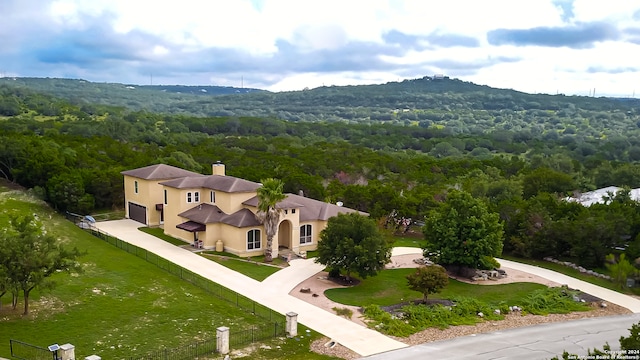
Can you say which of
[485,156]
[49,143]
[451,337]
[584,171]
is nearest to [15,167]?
[49,143]

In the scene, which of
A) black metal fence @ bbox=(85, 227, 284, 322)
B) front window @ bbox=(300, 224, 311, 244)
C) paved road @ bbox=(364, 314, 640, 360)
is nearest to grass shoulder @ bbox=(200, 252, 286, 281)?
black metal fence @ bbox=(85, 227, 284, 322)

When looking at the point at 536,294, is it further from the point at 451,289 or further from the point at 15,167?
the point at 15,167

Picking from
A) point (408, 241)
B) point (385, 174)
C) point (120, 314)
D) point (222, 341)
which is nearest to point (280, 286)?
point (120, 314)

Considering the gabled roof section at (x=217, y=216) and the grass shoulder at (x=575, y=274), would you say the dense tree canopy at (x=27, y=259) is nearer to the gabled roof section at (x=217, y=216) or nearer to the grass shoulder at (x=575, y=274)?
the gabled roof section at (x=217, y=216)

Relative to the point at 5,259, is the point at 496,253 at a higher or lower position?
lower

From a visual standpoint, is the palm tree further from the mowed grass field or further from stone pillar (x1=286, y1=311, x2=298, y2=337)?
stone pillar (x1=286, y1=311, x2=298, y2=337)

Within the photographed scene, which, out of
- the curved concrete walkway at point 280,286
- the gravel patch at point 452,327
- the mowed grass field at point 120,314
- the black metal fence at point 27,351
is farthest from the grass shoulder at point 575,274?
the black metal fence at point 27,351
